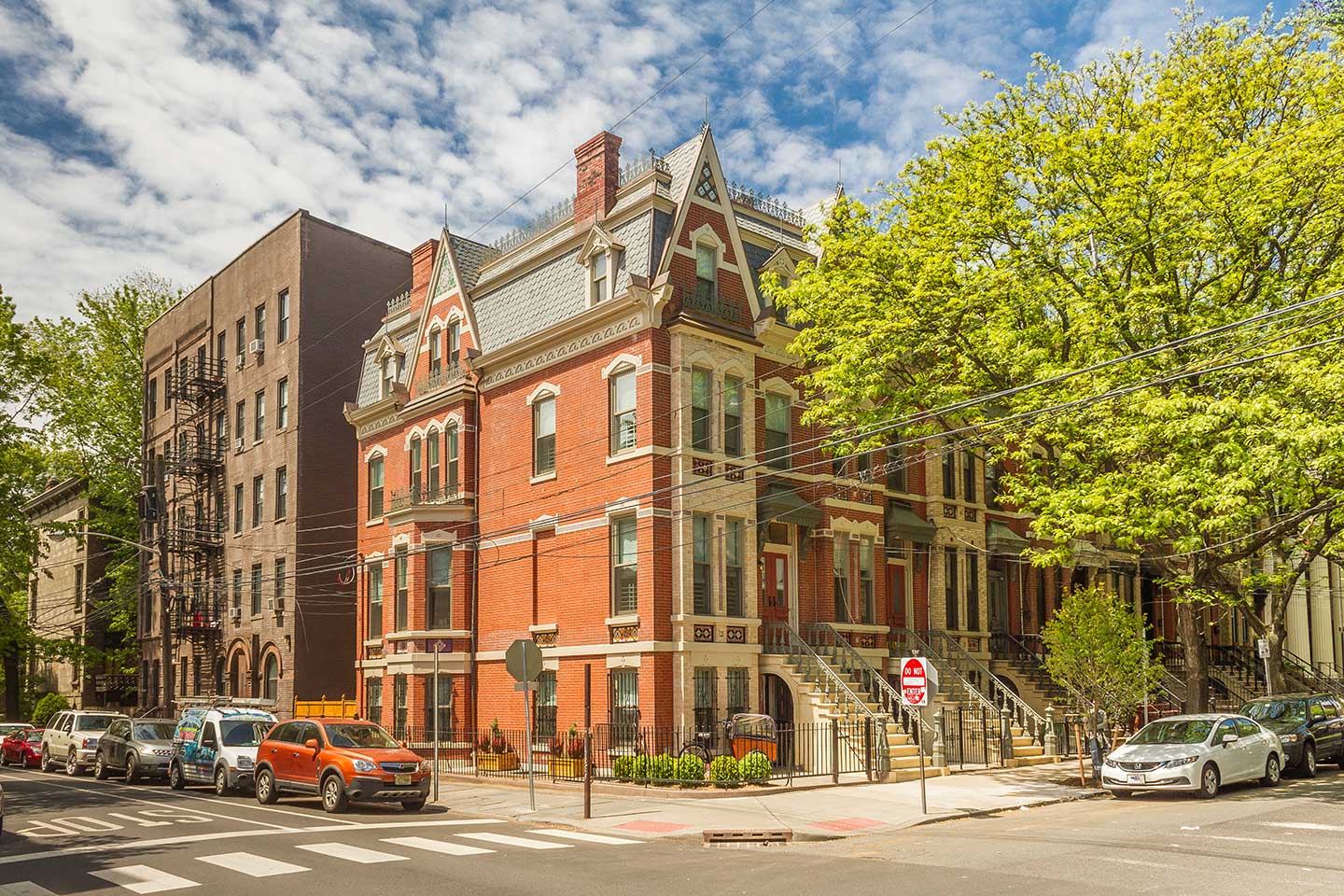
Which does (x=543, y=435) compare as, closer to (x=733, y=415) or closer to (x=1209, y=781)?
(x=733, y=415)

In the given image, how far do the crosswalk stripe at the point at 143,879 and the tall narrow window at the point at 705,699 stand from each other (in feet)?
47.9

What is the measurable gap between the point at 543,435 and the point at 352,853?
16.7 m

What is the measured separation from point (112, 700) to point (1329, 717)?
50328mm

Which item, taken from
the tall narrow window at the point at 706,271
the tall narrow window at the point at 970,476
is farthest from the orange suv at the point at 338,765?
the tall narrow window at the point at 970,476

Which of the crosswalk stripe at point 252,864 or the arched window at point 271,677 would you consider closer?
the crosswalk stripe at point 252,864

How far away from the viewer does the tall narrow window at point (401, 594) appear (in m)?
34.3

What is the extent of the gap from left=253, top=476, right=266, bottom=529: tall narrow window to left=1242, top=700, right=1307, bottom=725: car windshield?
32776 millimetres

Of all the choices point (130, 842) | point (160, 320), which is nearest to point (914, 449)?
point (130, 842)

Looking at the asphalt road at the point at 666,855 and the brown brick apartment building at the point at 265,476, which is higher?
the brown brick apartment building at the point at 265,476

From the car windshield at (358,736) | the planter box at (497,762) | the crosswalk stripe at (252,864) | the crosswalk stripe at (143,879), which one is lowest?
the planter box at (497,762)

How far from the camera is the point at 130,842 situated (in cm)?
1653

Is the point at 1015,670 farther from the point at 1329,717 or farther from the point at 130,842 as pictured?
the point at 130,842

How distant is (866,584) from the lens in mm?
31953

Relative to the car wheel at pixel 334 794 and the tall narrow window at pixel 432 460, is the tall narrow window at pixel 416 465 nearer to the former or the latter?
the tall narrow window at pixel 432 460
